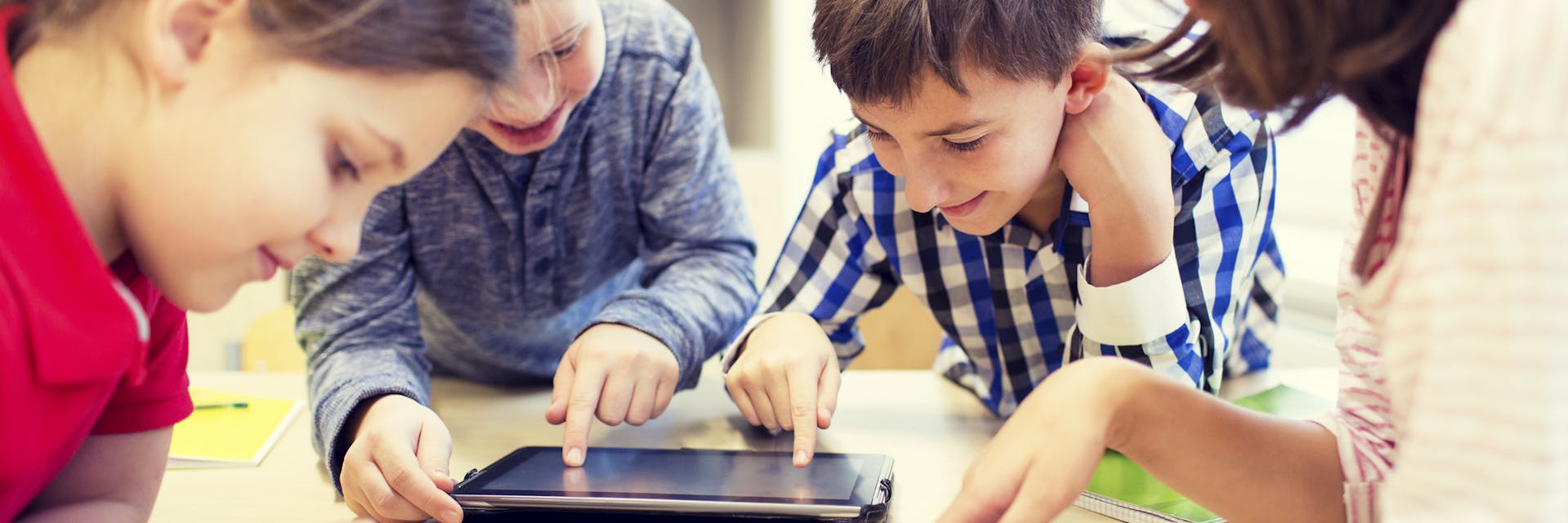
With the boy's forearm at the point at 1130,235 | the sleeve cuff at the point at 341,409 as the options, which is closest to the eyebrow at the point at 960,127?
the boy's forearm at the point at 1130,235

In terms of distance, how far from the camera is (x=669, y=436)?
0.89 meters

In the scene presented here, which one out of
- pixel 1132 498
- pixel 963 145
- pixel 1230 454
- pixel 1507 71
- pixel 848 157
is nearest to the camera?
pixel 1507 71

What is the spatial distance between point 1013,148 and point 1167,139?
18cm

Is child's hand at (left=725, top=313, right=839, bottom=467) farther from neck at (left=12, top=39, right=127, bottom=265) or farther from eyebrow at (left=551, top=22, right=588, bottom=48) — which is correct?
neck at (left=12, top=39, right=127, bottom=265)

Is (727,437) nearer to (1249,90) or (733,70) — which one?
(1249,90)

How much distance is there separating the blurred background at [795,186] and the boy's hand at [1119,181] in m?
0.10

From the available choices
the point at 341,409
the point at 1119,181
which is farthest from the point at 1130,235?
the point at 341,409

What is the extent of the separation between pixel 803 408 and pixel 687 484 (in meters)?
0.14

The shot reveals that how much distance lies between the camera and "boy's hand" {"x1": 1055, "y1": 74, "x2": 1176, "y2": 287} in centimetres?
82

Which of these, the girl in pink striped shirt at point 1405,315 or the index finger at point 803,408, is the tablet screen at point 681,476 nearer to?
the index finger at point 803,408

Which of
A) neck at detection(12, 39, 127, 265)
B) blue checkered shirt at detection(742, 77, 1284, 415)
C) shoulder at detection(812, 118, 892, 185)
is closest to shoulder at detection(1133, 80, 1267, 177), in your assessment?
blue checkered shirt at detection(742, 77, 1284, 415)

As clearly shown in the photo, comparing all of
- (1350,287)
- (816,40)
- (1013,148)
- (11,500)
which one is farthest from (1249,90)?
(11,500)

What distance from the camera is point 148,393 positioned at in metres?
0.66

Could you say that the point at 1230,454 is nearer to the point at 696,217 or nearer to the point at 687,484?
the point at 687,484
